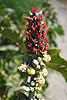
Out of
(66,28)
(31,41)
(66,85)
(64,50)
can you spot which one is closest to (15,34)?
(31,41)

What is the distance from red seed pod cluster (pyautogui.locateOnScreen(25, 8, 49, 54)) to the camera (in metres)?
0.55

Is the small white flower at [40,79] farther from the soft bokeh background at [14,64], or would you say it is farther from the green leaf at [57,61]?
the soft bokeh background at [14,64]

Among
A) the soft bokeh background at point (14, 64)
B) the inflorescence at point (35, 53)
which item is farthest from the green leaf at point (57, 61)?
the soft bokeh background at point (14, 64)

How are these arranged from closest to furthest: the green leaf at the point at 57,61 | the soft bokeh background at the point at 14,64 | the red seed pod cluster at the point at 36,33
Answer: the red seed pod cluster at the point at 36,33
the green leaf at the point at 57,61
the soft bokeh background at the point at 14,64

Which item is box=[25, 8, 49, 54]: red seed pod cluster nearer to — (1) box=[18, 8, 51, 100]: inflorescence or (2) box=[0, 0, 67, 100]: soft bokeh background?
(1) box=[18, 8, 51, 100]: inflorescence

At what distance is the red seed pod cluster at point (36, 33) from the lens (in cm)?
55

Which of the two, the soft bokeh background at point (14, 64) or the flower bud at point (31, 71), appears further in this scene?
the soft bokeh background at point (14, 64)

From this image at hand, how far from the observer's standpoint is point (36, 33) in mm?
558

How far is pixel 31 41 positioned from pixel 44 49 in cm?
8

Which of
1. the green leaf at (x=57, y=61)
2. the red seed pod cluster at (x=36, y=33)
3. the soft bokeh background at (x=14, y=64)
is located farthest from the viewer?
the soft bokeh background at (x=14, y=64)

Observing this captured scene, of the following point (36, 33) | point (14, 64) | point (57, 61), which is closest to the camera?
point (36, 33)

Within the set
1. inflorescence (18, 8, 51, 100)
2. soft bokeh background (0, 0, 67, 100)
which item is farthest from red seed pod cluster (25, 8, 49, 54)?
soft bokeh background (0, 0, 67, 100)

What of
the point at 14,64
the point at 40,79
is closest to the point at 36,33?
the point at 40,79

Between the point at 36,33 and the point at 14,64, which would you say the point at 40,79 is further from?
the point at 14,64
